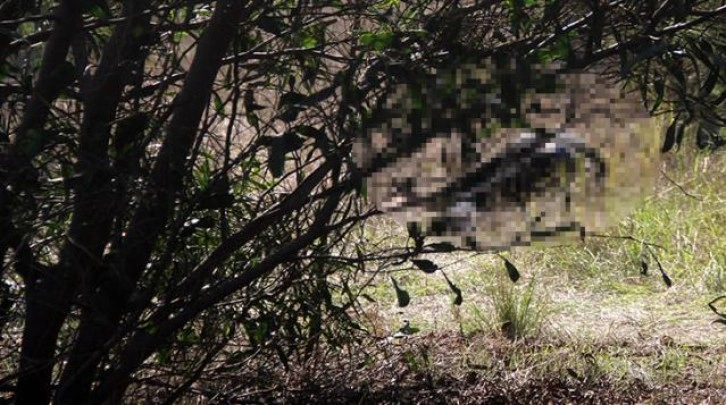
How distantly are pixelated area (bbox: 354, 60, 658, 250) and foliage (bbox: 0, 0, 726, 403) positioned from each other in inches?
4.4

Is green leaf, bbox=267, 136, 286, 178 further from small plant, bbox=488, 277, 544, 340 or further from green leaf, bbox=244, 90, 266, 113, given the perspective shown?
small plant, bbox=488, 277, 544, 340

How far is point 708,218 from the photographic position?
6875 millimetres

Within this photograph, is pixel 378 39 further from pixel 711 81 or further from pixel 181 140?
pixel 711 81

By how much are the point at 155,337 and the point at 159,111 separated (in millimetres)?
569

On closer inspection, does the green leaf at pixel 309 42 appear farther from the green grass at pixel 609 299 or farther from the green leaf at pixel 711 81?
the green grass at pixel 609 299

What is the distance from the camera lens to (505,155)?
261 centimetres

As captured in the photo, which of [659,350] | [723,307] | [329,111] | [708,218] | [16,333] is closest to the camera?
[329,111]

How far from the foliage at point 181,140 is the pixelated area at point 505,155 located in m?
0.11

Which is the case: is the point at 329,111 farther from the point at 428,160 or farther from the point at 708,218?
the point at 708,218

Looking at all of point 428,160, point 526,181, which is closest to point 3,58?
point 428,160

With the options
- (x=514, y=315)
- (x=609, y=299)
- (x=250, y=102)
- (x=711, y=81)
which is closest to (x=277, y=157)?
(x=250, y=102)

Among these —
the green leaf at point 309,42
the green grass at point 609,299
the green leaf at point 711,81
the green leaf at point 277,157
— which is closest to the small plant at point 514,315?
the green grass at point 609,299

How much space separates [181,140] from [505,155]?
0.79m

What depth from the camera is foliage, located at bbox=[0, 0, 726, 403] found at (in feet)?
8.95
